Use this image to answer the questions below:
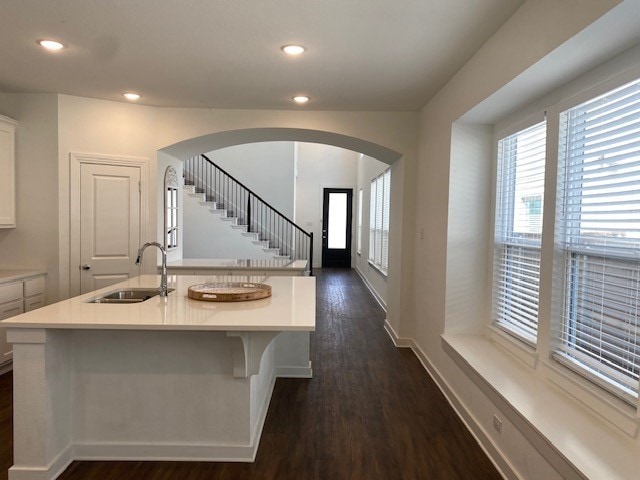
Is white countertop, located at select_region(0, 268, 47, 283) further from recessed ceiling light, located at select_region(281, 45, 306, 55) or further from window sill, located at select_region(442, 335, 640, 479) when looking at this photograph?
window sill, located at select_region(442, 335, 640, 479)

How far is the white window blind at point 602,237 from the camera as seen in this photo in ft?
6.57

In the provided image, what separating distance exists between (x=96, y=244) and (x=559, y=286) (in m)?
4.24

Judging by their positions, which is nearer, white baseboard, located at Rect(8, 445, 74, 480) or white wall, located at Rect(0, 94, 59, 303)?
white baseboard, located at Rect(8, 445, 74, 480)

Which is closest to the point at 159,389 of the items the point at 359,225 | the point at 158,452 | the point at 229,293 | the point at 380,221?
the point at 158,452

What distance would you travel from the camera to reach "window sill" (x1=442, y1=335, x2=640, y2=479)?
1.82 meters

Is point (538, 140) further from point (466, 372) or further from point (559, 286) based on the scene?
point (466, 372)

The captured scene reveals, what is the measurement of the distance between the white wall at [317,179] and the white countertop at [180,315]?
988 centimetres

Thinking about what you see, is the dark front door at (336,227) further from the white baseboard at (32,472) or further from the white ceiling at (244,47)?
the white baseboard at (32,472)

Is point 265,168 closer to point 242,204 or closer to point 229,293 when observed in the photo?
point 242,204

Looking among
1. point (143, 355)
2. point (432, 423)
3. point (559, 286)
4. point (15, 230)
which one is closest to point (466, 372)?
point (432, 423)

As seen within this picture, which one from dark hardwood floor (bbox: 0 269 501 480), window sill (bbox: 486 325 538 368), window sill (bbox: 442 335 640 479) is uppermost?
window sill (bbox: 486 325 538 368)

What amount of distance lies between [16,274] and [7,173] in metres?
1.01

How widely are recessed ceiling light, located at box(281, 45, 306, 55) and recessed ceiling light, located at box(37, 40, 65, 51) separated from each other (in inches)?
62.6

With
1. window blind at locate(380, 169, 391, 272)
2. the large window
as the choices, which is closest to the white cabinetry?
the large window
